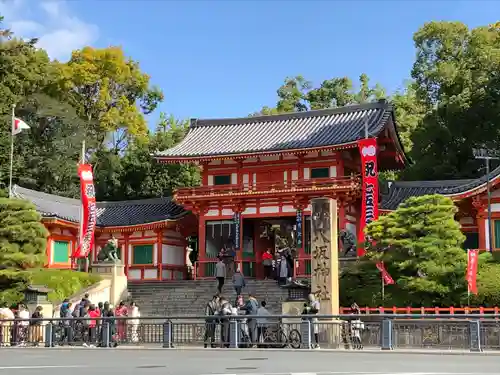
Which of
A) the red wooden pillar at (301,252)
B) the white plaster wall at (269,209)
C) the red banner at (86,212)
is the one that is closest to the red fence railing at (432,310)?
the red wooden pillar at (301,252)

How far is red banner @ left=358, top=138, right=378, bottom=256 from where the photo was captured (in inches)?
1373

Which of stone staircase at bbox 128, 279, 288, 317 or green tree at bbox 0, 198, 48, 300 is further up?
green tree at bbox 0, 198, 48, 300

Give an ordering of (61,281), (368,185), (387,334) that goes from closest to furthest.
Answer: (387,334) < (61,281) < (368,185)

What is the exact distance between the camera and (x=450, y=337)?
64.4 ft

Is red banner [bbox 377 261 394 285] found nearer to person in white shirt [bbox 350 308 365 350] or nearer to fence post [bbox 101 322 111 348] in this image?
person in white shirt [bbox 350 308 365 350]

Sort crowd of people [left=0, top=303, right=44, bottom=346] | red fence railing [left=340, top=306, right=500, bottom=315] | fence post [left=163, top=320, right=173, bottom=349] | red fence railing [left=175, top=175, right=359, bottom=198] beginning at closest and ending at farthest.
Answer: fence post [left=163, top=320, right=173, bottom=349], crowd of people [left=0, top=303, right=44, bottom=346], red fence railing [left=340, top=306, right=500, bottom=315], red fence railing [left=175, top=175, right=359, bottom=198]

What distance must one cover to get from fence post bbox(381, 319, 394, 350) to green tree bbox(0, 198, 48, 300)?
18.2 metres

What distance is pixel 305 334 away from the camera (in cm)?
2025

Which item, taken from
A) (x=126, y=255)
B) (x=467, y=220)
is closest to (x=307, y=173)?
(x=467, y=220)

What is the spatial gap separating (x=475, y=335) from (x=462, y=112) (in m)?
29.9

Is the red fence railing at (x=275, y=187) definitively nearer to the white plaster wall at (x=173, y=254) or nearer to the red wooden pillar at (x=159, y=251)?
the red wooden pillar at (x=159, y=251)

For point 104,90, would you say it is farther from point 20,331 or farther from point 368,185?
point 20,331

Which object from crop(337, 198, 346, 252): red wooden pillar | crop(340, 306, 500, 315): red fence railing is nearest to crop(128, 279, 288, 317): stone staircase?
crop(337, 198, 346, 252): red wooden pillar

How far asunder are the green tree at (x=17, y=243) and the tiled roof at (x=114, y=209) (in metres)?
6.78
